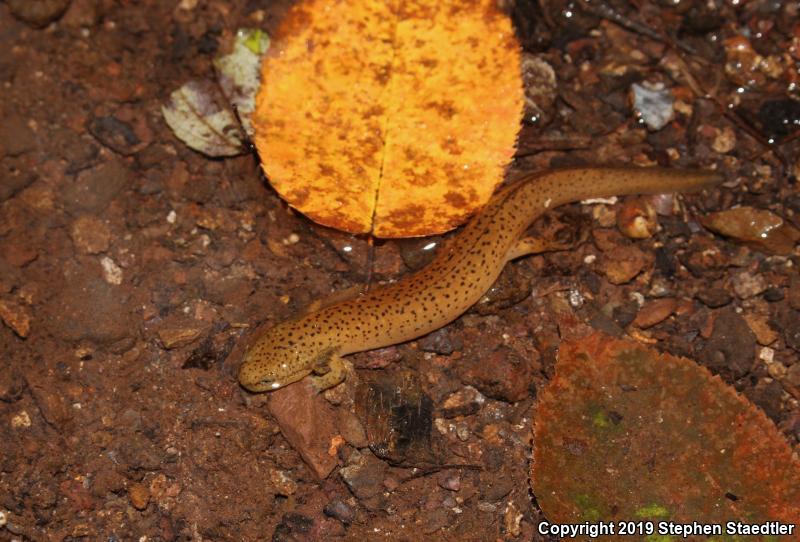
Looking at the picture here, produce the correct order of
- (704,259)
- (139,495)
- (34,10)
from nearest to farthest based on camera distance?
(139,495) → (704,259) → (34,10)

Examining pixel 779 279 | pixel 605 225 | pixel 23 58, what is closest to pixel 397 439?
pixel 605 225

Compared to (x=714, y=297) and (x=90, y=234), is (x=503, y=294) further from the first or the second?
(x=90, y=234)

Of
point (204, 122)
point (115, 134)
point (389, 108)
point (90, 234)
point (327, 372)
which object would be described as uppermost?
point (389, 108)

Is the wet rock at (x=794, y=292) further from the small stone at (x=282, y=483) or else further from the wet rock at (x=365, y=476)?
the small stone at (x=282, y=483)

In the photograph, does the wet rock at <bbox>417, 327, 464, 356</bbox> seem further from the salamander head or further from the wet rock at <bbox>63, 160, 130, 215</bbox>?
the wet rock at <bbox>63, 160, 130, 215</bbox>

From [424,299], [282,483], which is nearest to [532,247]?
[424,299]

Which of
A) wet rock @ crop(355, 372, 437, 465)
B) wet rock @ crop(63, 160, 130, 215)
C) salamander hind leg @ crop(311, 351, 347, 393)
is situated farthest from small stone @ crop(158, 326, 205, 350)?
wet rock @ crop(355, 372, 437, 465)
